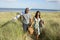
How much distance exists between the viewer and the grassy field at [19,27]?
5031 mm

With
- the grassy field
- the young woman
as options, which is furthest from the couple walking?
the grassy field

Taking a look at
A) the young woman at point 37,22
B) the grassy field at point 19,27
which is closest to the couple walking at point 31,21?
the young woman at point 37,22

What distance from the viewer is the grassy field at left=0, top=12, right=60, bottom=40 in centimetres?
503

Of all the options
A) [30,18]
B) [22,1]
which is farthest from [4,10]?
[30,18]

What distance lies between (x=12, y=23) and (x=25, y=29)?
15.7 inches

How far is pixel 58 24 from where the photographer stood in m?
5.61

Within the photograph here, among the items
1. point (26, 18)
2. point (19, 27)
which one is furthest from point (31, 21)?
point (19, 27)

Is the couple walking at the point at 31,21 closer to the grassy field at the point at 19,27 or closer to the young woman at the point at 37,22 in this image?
the young woman at the point at 37,22

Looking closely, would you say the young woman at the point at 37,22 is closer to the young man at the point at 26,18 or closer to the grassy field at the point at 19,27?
the young man at the point at 26,18

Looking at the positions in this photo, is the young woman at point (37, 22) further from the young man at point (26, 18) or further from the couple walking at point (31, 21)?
the young man at point (26, 18)

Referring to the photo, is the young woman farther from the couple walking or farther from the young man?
the young man

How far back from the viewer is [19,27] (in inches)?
205

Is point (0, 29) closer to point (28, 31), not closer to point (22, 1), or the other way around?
point (28, 31)

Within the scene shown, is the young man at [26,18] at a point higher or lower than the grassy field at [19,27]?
higher
